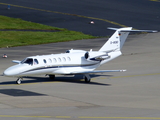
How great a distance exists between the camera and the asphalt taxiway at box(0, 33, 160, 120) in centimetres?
2273

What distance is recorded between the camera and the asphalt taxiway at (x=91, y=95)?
22.7 meters

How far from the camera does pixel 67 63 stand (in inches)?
1318

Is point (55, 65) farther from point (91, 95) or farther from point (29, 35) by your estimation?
point (29, 35)

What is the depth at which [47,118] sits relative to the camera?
21562mm

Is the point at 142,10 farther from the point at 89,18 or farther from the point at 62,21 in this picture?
the point at 62,21

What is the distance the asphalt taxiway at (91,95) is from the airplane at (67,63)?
942mm

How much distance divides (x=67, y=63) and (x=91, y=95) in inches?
232

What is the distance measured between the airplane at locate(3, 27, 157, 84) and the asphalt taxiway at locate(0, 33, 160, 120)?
942 millimetres

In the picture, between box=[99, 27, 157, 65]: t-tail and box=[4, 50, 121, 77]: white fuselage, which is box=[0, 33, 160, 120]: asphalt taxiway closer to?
box=[4, 50, 121, 77]: white fuselage

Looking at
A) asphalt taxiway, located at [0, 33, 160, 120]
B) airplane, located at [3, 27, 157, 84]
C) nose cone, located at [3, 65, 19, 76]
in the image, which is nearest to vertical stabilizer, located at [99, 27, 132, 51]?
airplane, located at [3, 27, 157, 84]

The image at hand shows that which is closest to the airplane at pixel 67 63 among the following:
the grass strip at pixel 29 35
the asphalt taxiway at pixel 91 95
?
the asphalt taxiway at pixel 91 95

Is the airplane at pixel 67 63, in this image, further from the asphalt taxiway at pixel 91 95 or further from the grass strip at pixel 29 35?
the grass strip at pixel 29 35

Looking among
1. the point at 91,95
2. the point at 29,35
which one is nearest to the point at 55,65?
the point at 91,95

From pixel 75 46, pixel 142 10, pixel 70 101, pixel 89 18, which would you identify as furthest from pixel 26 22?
pixel 70 101
